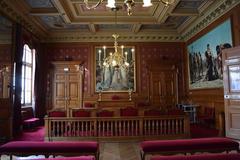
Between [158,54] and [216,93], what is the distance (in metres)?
4.51

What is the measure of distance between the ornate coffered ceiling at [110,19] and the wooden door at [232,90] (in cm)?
193

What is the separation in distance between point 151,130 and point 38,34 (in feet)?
26.1

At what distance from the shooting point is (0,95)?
7.61 meters

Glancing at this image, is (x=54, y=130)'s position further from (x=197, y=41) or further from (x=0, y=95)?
(x=197, y=41)

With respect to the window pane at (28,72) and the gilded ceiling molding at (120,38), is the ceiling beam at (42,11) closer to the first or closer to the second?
the window pane at (28,72)

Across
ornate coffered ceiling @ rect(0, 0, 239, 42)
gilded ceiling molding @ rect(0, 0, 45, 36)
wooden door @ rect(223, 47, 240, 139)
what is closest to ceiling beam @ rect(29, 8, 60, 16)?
ornate coffered ceiling @ rect(0, 0, 239, 42)

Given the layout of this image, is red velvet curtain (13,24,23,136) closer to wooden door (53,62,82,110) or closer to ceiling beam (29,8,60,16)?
ceiling beam (29,8,60,16)

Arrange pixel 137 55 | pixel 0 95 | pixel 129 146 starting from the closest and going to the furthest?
pixel 129 146 < pixel 0 95 < pixel 137 55

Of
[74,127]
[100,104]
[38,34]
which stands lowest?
[74,127]

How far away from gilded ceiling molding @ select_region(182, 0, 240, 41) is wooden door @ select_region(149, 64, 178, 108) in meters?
2.05

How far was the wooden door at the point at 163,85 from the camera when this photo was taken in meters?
12.4

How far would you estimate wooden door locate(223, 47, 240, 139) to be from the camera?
696 centimetres

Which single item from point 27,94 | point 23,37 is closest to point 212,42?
point 23,37

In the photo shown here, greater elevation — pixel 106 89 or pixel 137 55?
pixel 137 55
